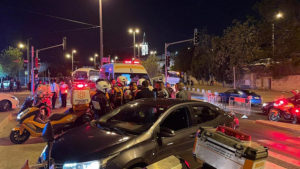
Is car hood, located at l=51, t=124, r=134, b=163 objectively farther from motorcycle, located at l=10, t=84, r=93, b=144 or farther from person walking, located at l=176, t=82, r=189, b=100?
person walking, located at l=176, t=82, r=189, b=100

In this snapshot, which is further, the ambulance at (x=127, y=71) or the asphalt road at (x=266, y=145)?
the ambulance at (x=127, y=71)

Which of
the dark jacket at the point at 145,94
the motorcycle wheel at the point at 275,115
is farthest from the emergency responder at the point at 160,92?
the motorcycle wheel at the point at 275,115

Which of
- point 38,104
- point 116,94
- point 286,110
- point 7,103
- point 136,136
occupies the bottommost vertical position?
point 286,110

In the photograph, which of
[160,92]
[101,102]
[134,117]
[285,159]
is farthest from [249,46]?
[134,117]

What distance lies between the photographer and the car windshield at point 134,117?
400 centimetres

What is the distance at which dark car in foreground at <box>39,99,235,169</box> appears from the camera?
317cm

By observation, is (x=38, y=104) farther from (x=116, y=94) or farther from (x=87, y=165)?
(x=87, y=165)

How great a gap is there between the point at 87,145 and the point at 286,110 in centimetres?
1026

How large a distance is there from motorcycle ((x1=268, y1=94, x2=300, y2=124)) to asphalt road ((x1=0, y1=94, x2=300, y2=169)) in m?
1.80

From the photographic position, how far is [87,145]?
3395mm

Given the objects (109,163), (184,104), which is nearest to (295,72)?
(184,104)

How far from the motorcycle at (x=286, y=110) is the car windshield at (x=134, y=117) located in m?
8.73

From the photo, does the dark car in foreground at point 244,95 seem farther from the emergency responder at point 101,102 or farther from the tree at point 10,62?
the tree at point 10,62

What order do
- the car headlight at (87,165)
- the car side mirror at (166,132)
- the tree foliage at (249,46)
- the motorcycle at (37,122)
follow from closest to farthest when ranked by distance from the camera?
the car headlight at (87,165)
the car side mirror at (166,132)
the motorcycle at (37,122)
the tree foliage at (249,46)
